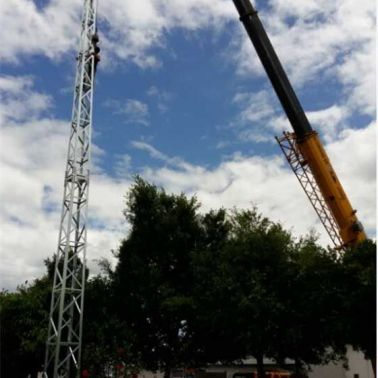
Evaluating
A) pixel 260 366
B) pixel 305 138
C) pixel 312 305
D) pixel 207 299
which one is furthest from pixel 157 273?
pixel 305 138

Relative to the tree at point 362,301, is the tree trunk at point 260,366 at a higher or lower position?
lower

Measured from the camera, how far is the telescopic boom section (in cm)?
2003

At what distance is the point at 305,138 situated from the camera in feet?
68.1

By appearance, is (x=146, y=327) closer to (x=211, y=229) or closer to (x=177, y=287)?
(x=177, y=287)

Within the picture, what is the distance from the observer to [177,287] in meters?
28.4

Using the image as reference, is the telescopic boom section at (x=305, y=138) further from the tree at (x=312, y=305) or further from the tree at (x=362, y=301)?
the tree at (x=312, y=305)

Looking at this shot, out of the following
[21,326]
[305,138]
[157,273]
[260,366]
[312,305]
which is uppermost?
[305,138]

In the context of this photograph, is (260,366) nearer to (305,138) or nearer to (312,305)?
(312,305)

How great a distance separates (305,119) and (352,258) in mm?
6286

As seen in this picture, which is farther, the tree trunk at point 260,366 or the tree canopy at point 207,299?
the tree trunk at point 260,366

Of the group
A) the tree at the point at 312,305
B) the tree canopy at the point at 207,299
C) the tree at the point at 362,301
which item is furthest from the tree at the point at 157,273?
the tree at the point at 362,301

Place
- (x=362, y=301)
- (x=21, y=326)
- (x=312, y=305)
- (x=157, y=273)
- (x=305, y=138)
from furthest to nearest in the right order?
(x=21, y=326), (x=157, y=273), (x=312, y=305), (x=305, y=138), (x=362, y=301)

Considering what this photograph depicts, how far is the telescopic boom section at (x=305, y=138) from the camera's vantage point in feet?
65.7

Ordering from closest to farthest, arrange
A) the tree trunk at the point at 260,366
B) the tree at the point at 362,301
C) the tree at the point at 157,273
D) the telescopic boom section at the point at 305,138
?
1. the tree at the point at 362,301
2. the telescopic boom section at the point at 305,138
3. the tree trunk at the point at 260,366
4. the tree at the point at 157,273
